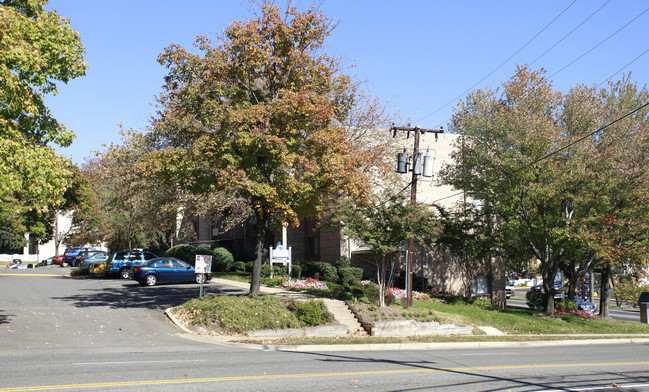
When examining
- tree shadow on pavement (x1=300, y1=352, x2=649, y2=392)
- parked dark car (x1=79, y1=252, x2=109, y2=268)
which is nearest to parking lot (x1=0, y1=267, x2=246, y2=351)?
tree shadow on pavement (x1=300, y1=352, x2=649, y2=392)

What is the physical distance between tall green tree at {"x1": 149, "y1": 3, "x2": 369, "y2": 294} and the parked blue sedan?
34.8 ft

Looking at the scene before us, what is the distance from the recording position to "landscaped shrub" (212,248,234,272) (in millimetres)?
39531

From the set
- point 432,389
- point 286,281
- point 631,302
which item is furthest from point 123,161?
point 631,302

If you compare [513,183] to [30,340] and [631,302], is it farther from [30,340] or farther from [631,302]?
[631,302]

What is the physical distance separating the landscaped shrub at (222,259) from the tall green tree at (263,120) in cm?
1980

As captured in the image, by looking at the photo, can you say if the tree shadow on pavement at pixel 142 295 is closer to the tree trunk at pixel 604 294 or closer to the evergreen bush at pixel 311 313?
the evergreen bush at pixel 311 313

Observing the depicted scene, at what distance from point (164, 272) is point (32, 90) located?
16.6 metres

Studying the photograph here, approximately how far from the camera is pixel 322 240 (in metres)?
36.4

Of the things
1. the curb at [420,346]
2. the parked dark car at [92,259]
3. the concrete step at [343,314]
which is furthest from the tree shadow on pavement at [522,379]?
the parked dark car at [92,259]

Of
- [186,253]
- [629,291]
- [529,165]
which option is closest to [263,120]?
[529,165]

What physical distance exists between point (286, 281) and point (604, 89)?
64.9ft

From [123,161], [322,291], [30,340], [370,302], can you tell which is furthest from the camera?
[123,161]

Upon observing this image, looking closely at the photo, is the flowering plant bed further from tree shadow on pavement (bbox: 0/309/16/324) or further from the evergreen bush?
tree shadow on pavement (bbox: 0/309/16/324)

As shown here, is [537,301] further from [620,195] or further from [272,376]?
[272,376]
